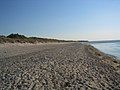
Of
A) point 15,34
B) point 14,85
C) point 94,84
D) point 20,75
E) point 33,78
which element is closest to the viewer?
point 14,85

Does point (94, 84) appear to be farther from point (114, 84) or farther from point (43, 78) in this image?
point (43, 78)

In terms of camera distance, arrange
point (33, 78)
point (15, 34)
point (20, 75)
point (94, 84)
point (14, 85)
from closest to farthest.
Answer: point (14, 85) < point (94, 84) < point (33, 78) < point (20, 75) < point (15, 34)

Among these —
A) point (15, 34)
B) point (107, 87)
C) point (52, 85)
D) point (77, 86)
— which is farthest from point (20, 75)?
point (15, 34)

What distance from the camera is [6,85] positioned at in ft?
32.7

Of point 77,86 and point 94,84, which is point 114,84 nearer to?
point 94,84

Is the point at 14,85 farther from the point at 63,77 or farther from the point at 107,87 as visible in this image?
the point at 107,87

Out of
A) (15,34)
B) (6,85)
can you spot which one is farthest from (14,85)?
(15,34)

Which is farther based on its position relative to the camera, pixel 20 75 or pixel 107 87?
pixel 20 75

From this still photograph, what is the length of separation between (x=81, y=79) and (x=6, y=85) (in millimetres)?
4130

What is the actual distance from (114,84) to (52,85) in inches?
131

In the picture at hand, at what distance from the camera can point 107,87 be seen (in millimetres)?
10164

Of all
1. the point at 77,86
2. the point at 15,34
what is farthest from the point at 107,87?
the point at 15,34

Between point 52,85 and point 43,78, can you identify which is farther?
point 43,78

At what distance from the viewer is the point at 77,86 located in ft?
32.8
